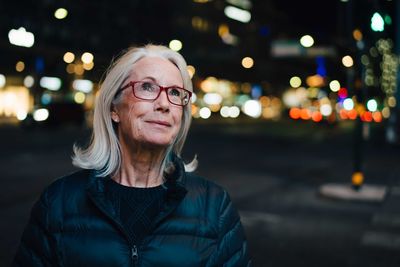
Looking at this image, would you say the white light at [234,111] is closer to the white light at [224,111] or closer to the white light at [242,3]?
the white light at [224,111]

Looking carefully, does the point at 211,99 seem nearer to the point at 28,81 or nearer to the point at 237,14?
the point at 237,14

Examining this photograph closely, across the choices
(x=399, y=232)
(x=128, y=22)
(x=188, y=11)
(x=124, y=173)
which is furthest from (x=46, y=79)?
(x=124, y=173)

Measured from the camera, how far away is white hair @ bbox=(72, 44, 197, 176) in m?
2.78

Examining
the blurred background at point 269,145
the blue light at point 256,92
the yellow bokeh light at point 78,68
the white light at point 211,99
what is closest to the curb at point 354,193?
the blurred background at point 269,145

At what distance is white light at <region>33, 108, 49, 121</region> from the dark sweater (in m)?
37.4

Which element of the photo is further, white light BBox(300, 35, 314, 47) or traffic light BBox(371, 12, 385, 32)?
white light BBox(300, 35, 314, 47)

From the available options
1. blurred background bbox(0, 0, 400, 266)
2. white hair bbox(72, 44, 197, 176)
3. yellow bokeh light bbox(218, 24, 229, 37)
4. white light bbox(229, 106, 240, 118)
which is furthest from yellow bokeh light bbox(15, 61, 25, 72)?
white hair bbox(72, 44, 197, 176)

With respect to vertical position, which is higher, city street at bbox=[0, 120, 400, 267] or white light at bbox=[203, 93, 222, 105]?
white light at bbox=[203, 93, 222, 105]

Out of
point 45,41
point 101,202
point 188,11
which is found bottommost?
point 101,202

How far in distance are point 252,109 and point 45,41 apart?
126ft

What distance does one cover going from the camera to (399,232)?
1027cm

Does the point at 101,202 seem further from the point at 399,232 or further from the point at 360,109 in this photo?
the point at 360,109

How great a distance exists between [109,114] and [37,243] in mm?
618

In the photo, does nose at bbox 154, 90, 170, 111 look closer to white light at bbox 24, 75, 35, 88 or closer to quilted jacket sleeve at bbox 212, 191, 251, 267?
quilted jacket sleeve at bbox 212, 191, 251, 267
